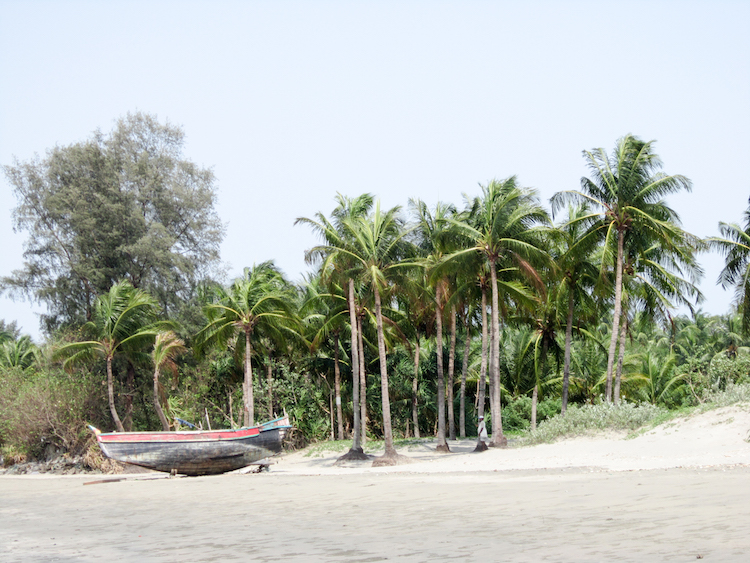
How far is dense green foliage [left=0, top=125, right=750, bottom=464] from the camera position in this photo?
75.9 feet

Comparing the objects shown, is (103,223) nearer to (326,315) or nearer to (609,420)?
(326,315)

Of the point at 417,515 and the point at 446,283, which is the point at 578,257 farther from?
the point at 417,515

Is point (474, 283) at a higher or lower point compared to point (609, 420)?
higher

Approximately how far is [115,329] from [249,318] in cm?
586

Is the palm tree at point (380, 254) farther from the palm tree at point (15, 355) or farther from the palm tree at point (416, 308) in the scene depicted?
the palm tree at point (15, 355)

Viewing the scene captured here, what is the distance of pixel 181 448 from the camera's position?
890 inches

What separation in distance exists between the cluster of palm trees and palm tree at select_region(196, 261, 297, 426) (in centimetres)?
6

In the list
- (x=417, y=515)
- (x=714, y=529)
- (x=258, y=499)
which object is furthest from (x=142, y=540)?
(x=714, y=529)

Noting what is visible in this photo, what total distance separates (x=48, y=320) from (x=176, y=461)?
47.8 ft

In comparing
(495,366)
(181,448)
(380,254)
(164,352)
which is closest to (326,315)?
(380,254)

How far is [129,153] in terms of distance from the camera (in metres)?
34.4

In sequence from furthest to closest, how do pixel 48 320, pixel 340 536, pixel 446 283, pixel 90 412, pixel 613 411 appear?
pixel 48 320 < pixel 90 412 < pixel 446 283 < pixel 613 411 < pixel 340 536

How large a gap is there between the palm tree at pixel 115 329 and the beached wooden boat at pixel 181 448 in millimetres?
6442

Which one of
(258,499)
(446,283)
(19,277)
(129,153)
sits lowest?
(258,499)
